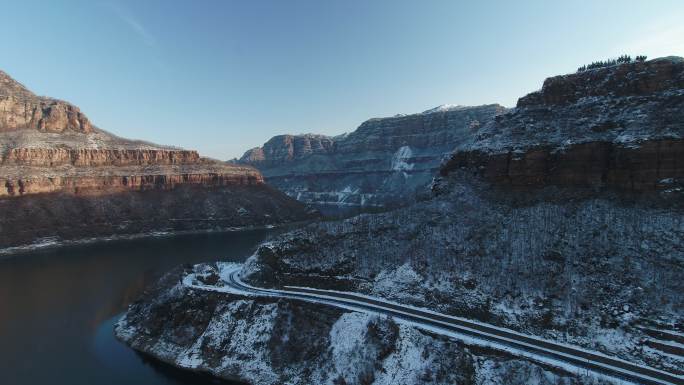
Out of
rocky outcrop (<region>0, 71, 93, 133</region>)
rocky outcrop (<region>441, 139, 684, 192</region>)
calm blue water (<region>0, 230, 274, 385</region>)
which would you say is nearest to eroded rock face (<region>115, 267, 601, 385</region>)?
calm blue water (<region>0, 230, 274, 385</region>)

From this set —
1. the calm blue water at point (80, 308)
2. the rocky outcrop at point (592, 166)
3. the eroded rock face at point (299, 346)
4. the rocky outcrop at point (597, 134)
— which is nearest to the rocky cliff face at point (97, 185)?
the calm blue water at point (80, 308)

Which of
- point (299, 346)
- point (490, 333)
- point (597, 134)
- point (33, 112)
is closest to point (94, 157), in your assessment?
point (33, 112)

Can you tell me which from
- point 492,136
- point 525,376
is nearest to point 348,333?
point 525,376

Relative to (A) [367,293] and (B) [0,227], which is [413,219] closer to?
(A) [367,293]

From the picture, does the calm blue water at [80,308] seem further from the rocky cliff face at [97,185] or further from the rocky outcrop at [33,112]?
the rocky outcrop at [33,112]

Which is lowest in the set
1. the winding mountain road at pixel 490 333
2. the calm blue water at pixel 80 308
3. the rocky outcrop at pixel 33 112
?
the calm blue water at pixel 80 308

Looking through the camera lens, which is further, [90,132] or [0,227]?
[90,132]
